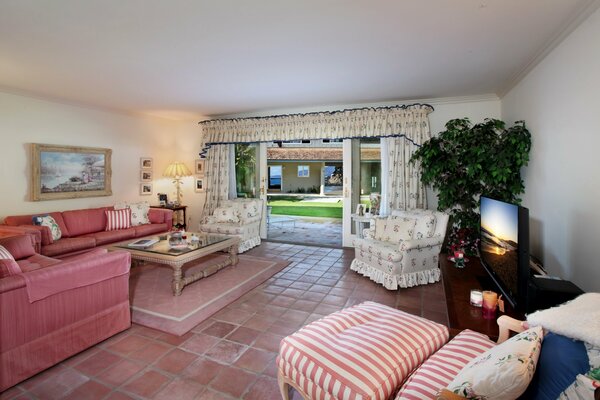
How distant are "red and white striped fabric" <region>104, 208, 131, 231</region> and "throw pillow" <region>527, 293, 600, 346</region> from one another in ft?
17.6

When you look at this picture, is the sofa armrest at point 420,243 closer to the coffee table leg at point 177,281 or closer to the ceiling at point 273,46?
the ceiling at point 273,46

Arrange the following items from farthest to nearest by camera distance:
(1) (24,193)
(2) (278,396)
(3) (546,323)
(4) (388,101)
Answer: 1. (4) (388,101)
2. (1) (24,193)
3. (2) (278,396)
4. (3) (546,323)

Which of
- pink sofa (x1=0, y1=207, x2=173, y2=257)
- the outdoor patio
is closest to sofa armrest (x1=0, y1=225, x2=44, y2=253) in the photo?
pink sofa (x1=0, y1=207, x2=173, y2=257)

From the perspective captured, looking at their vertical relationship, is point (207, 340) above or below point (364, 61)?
below

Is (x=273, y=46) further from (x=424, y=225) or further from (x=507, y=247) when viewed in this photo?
(x=424, y=225)

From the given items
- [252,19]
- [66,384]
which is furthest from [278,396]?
[252,19]

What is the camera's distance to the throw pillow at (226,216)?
5.55 meters

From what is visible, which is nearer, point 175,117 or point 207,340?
point 207,340

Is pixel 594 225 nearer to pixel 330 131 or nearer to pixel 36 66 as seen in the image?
pixel 330 131

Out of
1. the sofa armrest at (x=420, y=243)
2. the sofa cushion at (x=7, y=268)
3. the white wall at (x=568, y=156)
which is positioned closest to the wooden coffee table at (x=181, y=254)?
the sofa cushion at (x=7, y=268)

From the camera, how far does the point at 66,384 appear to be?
1993mm

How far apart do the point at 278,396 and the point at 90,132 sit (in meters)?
5.37

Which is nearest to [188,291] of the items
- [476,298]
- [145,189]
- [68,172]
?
[476,298]

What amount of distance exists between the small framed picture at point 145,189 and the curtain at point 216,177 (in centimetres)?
114
